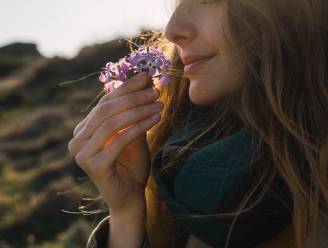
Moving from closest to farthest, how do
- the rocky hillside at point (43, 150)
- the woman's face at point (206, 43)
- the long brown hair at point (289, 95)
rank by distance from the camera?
the long brown hair at point (289, 95)
the woman's face at point (206, 43)
the rocky hillside at point (43, 150)

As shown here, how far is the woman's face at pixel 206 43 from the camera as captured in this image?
6.98ft

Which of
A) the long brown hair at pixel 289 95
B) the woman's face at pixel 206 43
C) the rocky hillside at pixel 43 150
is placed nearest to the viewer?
the long brown hair at pixel 289 95

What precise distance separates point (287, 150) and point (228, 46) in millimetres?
394

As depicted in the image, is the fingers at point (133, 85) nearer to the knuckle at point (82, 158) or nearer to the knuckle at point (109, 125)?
the knuckle at point (109, 125)

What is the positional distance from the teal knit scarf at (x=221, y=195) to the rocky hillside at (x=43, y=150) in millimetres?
525

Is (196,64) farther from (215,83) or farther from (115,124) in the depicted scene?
(115,124)

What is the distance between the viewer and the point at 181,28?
7.04 feet

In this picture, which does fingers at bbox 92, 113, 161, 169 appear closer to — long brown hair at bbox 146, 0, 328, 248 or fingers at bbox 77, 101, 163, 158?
fingers at bbox 77, 101, 163, 158

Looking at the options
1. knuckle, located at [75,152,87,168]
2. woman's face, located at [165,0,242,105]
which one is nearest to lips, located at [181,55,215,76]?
woman's face, located at [165,0,242,105]

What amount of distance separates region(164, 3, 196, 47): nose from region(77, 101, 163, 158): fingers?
23 cm

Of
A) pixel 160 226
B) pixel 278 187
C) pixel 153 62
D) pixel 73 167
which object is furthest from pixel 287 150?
pixel 73 167

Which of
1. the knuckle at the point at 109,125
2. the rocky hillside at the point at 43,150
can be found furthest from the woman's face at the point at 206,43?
the rocky hillside at the point at 43,150

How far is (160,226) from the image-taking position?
2.49 metres

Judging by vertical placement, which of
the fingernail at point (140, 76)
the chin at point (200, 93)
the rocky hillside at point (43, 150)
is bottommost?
the rocky hillside at point (43, 150)
